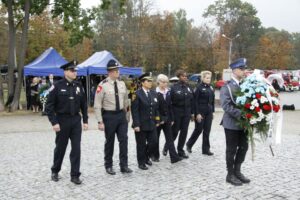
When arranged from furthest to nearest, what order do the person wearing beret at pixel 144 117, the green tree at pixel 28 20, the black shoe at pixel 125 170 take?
the green tree at pixel 28 20 < the person wearing beret at pixel 144 117 < the black shoe at pixel 125 170

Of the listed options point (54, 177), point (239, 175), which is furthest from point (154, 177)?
point (54, 177)

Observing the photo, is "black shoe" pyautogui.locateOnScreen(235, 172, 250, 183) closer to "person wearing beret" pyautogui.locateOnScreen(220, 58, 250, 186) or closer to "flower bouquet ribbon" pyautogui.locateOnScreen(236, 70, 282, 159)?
"person wearing beret" pyautogui.locateOnScreen(220, 58, 250, 186)

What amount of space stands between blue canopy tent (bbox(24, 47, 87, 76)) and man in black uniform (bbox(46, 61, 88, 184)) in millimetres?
13278

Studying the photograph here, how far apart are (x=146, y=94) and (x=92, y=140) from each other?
→ 3.83 m

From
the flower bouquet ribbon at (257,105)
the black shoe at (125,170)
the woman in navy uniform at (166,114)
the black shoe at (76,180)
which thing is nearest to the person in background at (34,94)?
the woman in navy uniform at (166,114)

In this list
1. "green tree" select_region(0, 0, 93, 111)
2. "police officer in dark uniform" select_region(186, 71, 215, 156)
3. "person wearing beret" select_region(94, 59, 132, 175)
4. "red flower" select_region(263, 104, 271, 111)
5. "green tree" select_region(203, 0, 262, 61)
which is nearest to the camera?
"red flower" select_region(263, 104, 271, 111)

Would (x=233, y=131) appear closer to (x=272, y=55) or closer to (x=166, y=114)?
(x=166, y=114)

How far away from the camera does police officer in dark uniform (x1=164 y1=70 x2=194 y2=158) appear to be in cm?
829

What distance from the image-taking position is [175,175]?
6.96 meters

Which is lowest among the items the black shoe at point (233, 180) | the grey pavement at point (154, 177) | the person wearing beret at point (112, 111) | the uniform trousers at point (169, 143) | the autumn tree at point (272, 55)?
the grey pavement at point (154, 177)

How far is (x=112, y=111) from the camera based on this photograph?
7.01m

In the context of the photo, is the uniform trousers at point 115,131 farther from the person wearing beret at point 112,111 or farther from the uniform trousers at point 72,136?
the uniform trousers at point 72,136

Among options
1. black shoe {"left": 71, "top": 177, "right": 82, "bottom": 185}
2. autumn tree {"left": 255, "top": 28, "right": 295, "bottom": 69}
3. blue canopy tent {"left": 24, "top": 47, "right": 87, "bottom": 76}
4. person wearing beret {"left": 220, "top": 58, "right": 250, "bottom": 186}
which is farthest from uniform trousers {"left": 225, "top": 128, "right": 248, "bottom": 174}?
autumn tree {"left": 255, "top": 28, "right": 295, "bottom": 69}

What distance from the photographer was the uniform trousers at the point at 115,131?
700 cm
